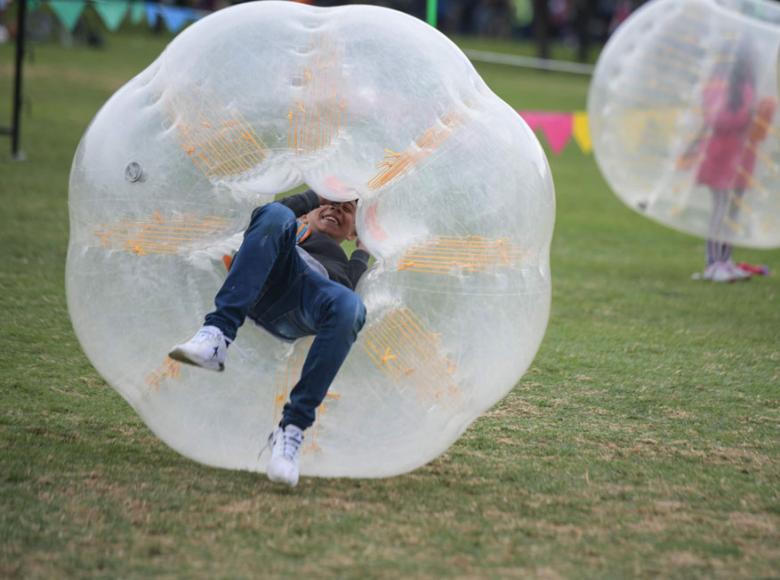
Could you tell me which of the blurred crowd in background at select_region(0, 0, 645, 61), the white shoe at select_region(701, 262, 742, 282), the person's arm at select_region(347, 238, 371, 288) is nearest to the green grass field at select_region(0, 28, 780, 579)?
the person's arm at select_region(347, 238, 371, 288)

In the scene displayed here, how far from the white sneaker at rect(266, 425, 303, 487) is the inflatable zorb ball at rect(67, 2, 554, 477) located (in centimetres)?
18

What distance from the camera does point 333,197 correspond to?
3727 mm

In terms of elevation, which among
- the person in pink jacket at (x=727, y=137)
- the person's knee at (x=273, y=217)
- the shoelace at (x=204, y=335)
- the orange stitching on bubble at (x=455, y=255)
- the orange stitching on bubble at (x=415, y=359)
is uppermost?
the person's knee at (x=273, y=217)

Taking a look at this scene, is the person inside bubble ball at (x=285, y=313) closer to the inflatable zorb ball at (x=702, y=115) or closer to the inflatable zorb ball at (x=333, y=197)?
the inflatable zorb ball at (x=333, y=197)

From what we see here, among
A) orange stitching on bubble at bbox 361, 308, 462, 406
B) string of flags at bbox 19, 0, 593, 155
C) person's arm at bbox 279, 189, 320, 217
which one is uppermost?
person's arm at bbox 279, 189, 320, 217

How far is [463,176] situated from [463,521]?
3.56ft

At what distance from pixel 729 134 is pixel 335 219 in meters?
4.02

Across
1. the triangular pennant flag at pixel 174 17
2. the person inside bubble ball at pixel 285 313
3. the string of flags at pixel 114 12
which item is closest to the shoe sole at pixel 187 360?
the person inside bubble ball at pixel 285 313

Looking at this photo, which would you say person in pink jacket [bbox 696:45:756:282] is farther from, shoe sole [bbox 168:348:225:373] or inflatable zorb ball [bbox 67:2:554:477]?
shoe sole [bbox 168:348:225:373]

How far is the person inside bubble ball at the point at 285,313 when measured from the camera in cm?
346

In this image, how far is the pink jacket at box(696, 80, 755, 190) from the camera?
716 cm

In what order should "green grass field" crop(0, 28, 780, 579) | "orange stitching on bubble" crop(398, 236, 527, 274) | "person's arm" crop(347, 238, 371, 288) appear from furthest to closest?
1. "person's arm" crop(347, 238, 371, 288)
2. "orange stitching on bubble" crop(398, 236, 527, 274)
3. "green grass field" crop(0, 28, 780, 579)

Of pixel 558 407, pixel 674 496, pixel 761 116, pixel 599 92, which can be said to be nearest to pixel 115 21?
pixel 599 92

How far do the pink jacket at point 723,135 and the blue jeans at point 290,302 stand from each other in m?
4.29
